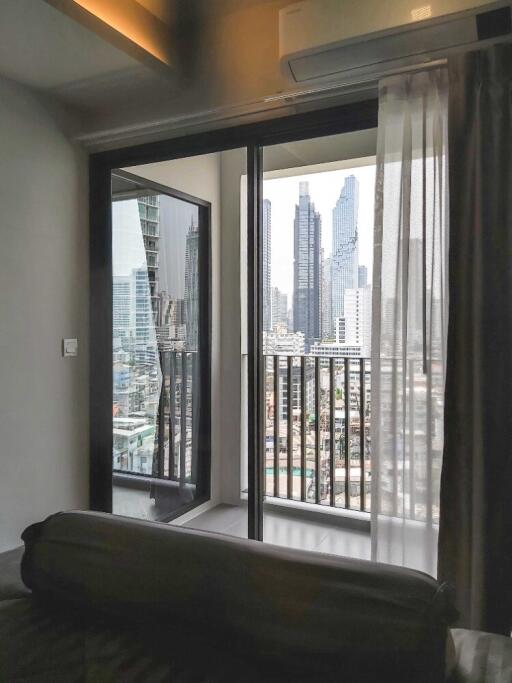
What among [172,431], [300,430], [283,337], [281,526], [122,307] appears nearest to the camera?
[122,307]

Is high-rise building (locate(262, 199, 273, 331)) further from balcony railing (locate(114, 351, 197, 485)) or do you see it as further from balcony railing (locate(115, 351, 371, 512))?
balcony railing (locate(114, 351, 197, 485))

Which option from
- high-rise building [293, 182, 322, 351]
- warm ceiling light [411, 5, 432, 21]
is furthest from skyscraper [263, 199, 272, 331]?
warm ceiling light [411, 5, 432, 21]

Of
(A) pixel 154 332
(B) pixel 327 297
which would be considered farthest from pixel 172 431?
(B) pixel 327 297

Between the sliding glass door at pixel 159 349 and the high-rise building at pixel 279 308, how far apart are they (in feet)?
2.02

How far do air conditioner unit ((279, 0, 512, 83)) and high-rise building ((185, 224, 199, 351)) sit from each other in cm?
154

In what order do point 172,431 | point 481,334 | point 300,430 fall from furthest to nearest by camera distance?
point 300,430 → point 172,431 → point 481,334

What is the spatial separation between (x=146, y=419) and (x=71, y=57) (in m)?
2.01

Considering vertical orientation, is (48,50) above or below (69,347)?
above

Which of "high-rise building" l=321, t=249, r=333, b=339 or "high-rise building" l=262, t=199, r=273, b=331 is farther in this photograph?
"high-rise building" l=262, t=199, r=273, b=331

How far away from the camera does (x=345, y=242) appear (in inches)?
109

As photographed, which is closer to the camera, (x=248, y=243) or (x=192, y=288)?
(x=248, y=243)

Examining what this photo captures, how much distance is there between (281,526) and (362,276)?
66.7 inches

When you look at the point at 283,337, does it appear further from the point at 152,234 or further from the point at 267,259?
the point at 152,234

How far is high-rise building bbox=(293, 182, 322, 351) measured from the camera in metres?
2.93
